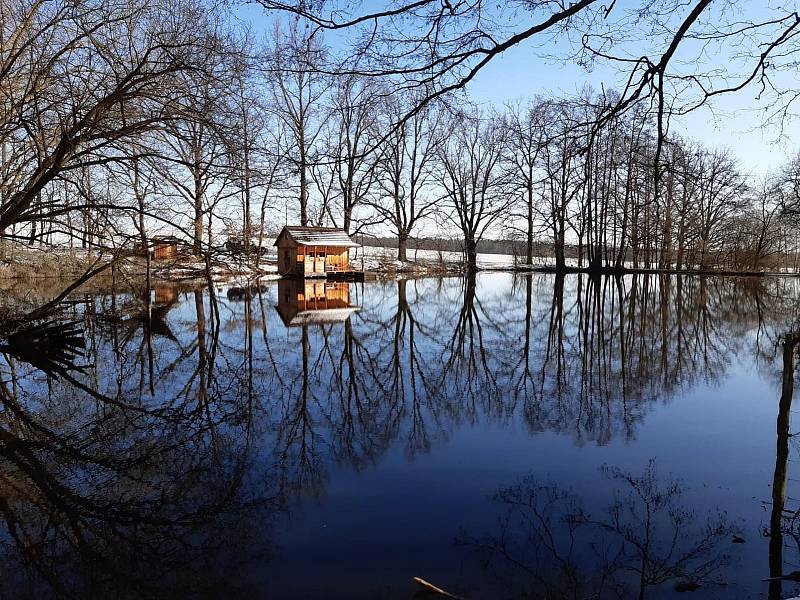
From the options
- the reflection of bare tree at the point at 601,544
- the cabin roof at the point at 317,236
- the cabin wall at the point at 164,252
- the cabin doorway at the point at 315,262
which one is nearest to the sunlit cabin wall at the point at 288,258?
the cabin doorway at the point at 315,262

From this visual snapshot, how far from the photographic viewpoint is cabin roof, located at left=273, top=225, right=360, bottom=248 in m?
35.8

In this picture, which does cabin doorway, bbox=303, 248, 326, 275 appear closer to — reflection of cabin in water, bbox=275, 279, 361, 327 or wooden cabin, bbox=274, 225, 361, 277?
wooden cabin, bbox=274, 225, 361, 277

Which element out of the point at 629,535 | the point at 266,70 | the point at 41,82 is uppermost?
the point at 41,82

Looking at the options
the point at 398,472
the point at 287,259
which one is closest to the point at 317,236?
the point at 287,259

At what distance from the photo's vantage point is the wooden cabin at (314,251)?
36156 mm

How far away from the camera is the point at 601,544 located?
4.55 m

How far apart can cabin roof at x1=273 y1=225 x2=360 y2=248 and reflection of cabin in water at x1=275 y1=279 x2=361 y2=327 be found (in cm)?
370

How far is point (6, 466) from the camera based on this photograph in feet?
20.4

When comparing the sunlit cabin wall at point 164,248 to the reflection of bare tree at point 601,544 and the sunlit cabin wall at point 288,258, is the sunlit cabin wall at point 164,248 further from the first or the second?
the sunlit cabin wall at point 288,258

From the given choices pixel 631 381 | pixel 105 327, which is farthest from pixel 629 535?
pixel 105 327

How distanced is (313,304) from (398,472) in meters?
17.1

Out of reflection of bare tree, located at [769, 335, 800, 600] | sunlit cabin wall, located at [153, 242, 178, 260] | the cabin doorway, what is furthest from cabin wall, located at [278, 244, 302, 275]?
reflection of bare tree, located at [769, 335, 800, 600]

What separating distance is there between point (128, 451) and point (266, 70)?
472 centimetres

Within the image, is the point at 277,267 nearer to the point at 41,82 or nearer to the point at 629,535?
the point at 41,82
